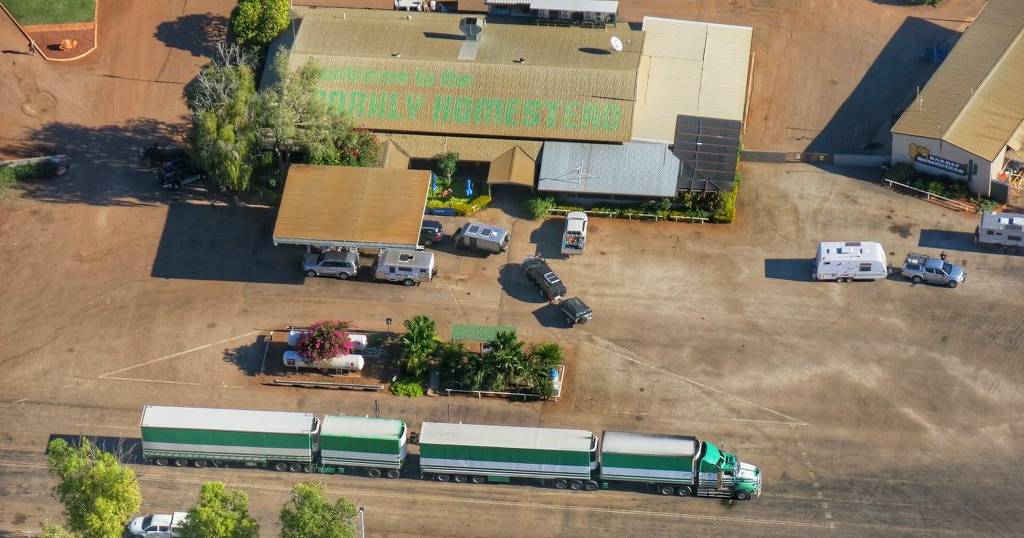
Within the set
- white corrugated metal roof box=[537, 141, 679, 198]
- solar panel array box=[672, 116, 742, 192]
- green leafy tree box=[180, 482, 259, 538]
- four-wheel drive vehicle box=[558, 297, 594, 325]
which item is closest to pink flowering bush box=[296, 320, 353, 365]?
green leafy tree box=[180, 482, 259, 538]

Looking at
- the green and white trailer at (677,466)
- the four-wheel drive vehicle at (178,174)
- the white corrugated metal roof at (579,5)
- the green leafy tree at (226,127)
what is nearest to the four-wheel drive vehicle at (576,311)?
the green and white trailer at (677,466)

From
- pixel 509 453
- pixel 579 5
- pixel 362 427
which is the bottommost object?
pixel 509 453

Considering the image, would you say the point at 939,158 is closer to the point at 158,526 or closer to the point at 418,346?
the point at 418,346

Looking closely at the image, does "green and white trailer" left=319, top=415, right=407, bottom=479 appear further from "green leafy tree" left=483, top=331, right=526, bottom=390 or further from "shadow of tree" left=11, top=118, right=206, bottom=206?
"shadow of tree" left=11, top=118, right=206, bottom=206

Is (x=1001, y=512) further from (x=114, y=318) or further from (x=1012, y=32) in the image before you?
(x=114, y=318)

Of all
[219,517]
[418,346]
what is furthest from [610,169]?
[219,517]
